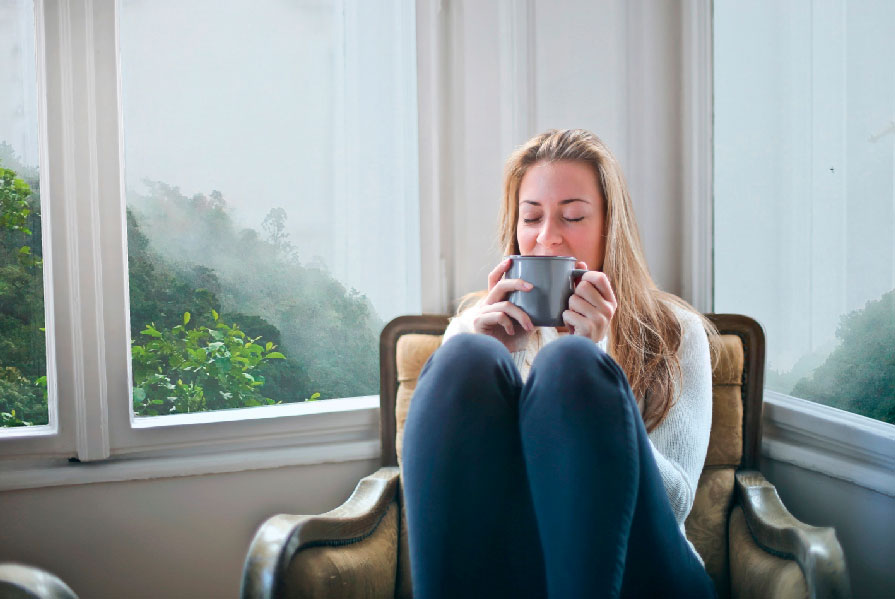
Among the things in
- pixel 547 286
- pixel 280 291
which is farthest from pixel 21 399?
pixel 547 286

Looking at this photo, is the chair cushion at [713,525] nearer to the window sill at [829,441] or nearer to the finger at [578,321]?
the window sill at [829,441]

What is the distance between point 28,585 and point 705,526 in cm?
119

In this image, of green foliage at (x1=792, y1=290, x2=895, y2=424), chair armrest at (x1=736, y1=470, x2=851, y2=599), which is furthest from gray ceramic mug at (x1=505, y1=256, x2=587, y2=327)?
green foliage at (x1=792, y1=290, x2=895, y2=424)

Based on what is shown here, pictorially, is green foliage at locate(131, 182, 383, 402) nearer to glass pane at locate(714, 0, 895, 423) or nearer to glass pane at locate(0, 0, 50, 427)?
glass pane at locate(0, 0, 50, 427)

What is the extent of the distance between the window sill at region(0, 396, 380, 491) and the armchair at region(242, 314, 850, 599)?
142 millimetres

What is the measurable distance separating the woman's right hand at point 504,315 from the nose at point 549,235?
191mm

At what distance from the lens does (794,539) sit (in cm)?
104

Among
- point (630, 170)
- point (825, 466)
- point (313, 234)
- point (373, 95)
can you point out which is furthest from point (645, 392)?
point (373, 95)

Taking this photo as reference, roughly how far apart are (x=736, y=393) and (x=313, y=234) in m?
1.09

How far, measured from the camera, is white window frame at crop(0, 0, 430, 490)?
1459 mm

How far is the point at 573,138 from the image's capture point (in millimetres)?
1361

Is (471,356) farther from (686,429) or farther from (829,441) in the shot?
(829,441)

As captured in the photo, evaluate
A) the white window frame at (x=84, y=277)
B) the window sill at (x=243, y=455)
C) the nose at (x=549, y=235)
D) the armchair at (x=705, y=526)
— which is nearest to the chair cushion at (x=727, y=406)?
the armchair at (x=705, y=526)

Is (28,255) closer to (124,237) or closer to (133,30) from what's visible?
(124,237)
